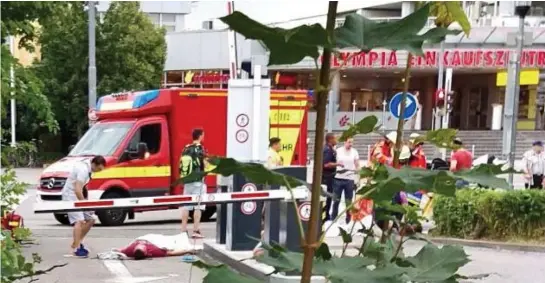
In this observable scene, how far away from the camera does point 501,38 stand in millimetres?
41969

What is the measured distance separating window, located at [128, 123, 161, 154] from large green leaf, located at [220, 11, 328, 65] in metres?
14.4

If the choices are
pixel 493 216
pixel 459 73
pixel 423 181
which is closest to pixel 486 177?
pixel 423 181

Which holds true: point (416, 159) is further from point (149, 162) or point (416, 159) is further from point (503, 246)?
point (149, 162)

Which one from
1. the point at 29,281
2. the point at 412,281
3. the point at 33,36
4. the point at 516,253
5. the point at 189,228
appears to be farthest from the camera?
the point at 189,228

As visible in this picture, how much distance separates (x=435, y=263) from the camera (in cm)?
187

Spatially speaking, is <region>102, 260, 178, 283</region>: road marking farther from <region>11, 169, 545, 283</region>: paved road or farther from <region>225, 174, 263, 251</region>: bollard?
<region>225, 174, 263, 251</region>: bollard

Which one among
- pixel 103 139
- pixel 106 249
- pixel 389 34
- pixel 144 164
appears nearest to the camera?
pixel 389 34

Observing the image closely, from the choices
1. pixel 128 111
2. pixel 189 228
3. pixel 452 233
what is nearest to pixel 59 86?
pixel 128 111

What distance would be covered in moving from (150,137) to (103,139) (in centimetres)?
106

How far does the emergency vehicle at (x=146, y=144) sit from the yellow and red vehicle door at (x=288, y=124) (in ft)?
0.82

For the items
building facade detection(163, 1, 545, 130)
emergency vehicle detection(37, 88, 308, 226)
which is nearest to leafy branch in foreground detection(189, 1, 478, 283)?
emergency vehicle detection(37, 88, 308, 226)

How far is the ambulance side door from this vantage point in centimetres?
1546

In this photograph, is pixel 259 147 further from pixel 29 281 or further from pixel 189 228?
pixel 29 281

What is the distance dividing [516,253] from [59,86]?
1067 inches
